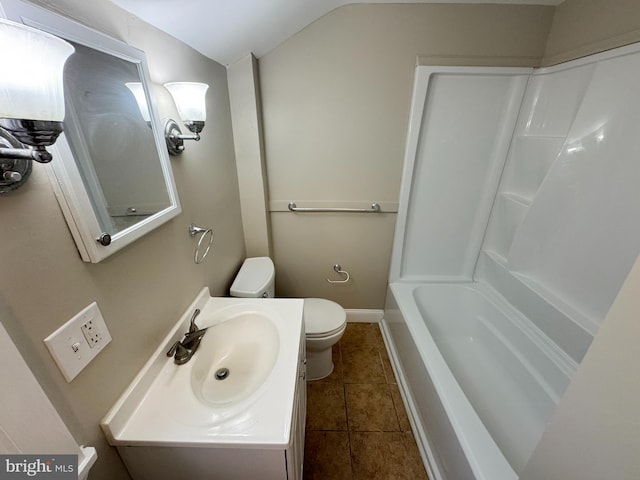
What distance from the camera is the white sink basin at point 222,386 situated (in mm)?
670

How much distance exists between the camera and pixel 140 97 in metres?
0.74

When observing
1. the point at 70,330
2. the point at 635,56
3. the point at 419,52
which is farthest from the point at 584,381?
the point at 419,52

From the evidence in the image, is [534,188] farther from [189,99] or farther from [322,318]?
[189,99]

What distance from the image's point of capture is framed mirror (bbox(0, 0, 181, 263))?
1.70ft

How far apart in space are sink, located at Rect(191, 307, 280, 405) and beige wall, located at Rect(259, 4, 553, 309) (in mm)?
913

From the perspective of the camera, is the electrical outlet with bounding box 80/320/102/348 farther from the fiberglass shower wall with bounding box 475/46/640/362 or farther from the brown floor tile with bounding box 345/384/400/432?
the fiberglass shower wall with bounding box 475/46/640/362

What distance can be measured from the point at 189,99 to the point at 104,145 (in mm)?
360

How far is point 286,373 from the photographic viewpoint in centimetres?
83

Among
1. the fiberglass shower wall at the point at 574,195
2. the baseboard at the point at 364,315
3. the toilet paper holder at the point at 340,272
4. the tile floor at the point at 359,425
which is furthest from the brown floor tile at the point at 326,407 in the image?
the fiberglass shower wall at the point at 574,195

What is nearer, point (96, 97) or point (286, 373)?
point (96, 97)

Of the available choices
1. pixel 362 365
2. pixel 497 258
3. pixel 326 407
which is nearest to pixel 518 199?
pixel 497 258

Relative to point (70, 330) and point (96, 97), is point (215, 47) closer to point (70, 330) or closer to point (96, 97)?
point (96, 97)

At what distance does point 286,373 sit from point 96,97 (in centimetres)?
92

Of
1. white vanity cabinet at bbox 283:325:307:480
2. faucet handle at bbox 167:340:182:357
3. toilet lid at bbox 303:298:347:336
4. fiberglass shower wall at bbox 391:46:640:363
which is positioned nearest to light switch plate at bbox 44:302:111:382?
faucet handle at bbox 167:340:182:357
